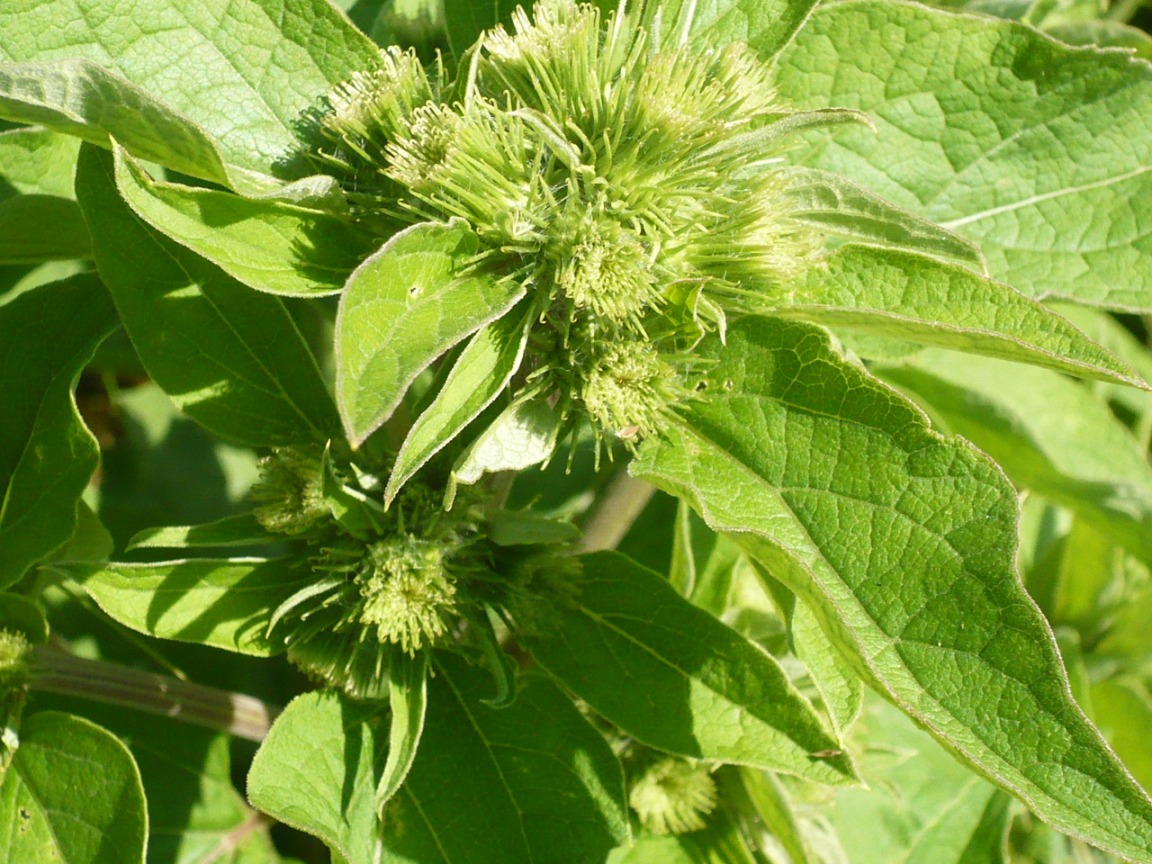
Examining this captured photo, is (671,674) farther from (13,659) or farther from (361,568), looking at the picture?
(13,659)

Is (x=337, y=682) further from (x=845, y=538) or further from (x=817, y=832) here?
(x=817, y=832)

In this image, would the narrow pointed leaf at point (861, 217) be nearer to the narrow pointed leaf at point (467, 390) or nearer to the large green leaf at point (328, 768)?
A: the narrow pointed leaf at point (467, 390)

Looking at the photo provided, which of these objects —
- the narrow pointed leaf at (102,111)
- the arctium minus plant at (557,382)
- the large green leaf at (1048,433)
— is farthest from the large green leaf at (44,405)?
the large green leaf at (1048,433)

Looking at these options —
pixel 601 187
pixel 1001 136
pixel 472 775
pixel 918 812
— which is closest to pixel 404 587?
pixel 472 775

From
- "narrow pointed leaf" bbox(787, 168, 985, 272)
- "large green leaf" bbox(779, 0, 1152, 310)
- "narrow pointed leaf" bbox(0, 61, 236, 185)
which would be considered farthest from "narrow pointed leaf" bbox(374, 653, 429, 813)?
"large green leaf" bbox(779, 0, 1152, 310)

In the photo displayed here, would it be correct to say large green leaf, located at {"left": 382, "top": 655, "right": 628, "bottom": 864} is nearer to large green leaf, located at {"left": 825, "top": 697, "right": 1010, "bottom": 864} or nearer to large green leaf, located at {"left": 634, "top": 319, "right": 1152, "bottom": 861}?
large green leaf, located at {"left": 634, "top": 319, "right": 1152, "bottom": 861}

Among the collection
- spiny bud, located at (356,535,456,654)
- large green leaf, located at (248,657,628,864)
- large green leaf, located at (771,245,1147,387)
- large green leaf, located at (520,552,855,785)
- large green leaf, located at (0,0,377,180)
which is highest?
large green leaf, located at (771,245,1147,387)
